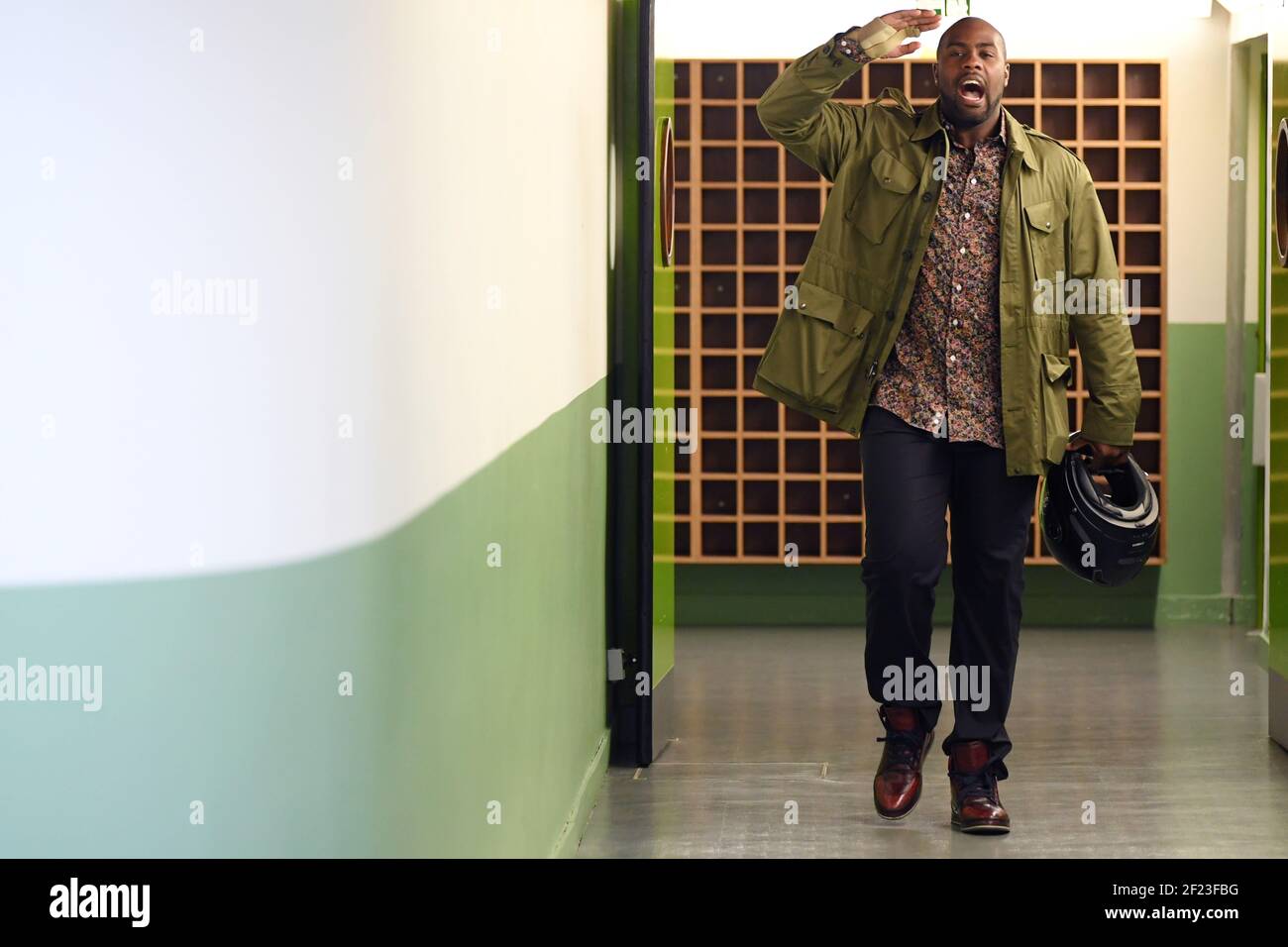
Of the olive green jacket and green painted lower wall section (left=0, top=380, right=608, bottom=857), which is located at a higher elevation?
the olive green jacket

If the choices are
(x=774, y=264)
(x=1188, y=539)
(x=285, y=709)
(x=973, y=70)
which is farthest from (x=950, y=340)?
(x=1188, y=539)

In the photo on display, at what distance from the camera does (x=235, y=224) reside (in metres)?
1.19

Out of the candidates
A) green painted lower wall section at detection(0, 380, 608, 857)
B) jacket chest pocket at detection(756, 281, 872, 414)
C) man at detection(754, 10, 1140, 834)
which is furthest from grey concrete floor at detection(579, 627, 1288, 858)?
green painted lower wall section at detection(0, 380, 608, 857)

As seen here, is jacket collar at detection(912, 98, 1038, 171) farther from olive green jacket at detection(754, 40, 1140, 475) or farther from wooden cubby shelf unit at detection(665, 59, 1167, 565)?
wooden cubby shelf unit at detection(665, 59, 1167, 565)

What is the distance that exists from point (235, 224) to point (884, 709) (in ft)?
6.20

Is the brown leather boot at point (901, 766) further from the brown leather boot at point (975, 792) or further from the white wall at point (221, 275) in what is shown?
the white wall at point (221, 275)

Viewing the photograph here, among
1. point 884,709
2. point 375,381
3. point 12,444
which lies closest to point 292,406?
point 375,381

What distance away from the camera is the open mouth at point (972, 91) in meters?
2.65

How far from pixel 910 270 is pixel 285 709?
1.69 m

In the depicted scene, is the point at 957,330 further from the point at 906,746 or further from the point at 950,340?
the point at 906,746

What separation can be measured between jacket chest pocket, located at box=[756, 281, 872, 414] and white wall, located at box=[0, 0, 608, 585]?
1180 mm

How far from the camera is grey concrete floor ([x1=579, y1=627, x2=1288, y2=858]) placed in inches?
106
